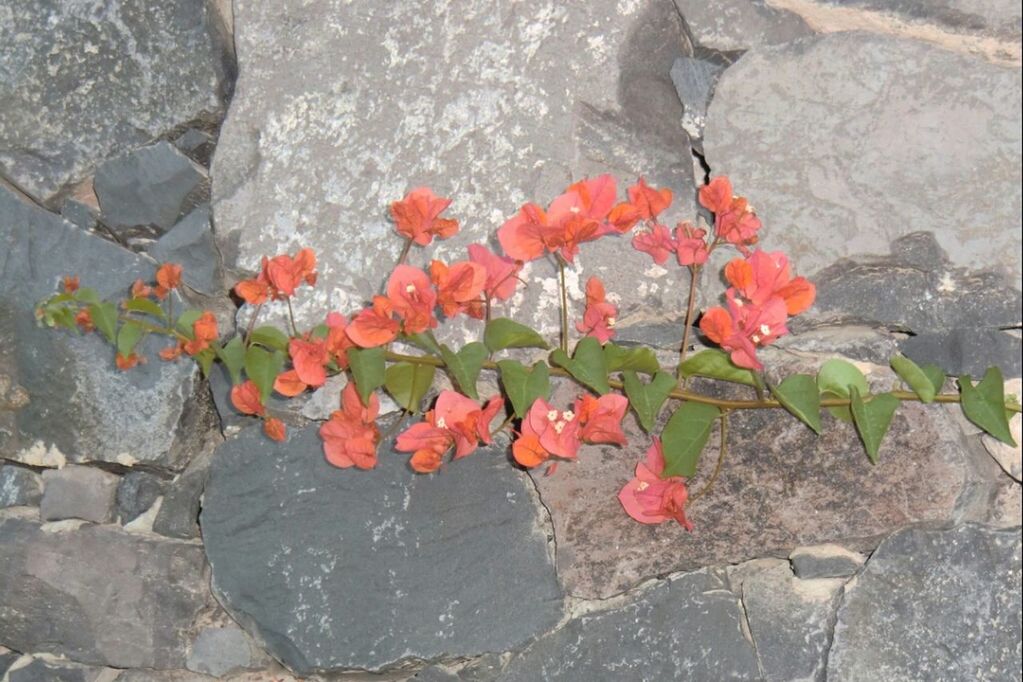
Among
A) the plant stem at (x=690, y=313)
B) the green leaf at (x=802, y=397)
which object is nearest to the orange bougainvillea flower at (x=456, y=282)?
the plant stem at (x=690, y=313)

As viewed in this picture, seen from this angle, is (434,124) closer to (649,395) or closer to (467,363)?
(467,363)

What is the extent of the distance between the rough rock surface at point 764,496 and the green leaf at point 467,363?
0.35 feet

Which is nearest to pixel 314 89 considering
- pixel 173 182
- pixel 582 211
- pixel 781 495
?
pixel 173 182

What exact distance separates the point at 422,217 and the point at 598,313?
0.21m

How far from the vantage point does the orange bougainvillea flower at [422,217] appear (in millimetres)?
1224

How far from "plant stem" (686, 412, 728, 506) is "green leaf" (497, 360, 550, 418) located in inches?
7.1

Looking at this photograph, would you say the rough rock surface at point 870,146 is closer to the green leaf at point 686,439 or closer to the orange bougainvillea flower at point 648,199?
the orange bougainvillea flower at point 648,199

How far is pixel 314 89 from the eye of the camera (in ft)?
4.41

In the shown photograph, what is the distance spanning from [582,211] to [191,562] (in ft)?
2.13

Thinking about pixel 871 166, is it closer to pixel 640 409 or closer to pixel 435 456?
pixel 640 409

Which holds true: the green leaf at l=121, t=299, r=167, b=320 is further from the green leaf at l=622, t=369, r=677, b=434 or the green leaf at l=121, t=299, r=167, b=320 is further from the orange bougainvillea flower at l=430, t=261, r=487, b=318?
the green leaf at l=622, t=369, r=677, b=434

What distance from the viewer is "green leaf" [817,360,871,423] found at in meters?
1.18

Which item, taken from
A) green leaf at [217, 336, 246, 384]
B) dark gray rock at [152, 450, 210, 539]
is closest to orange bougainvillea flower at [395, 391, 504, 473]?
green leaf at [217, 336, 246, 384]

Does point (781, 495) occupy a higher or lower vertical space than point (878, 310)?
lower
